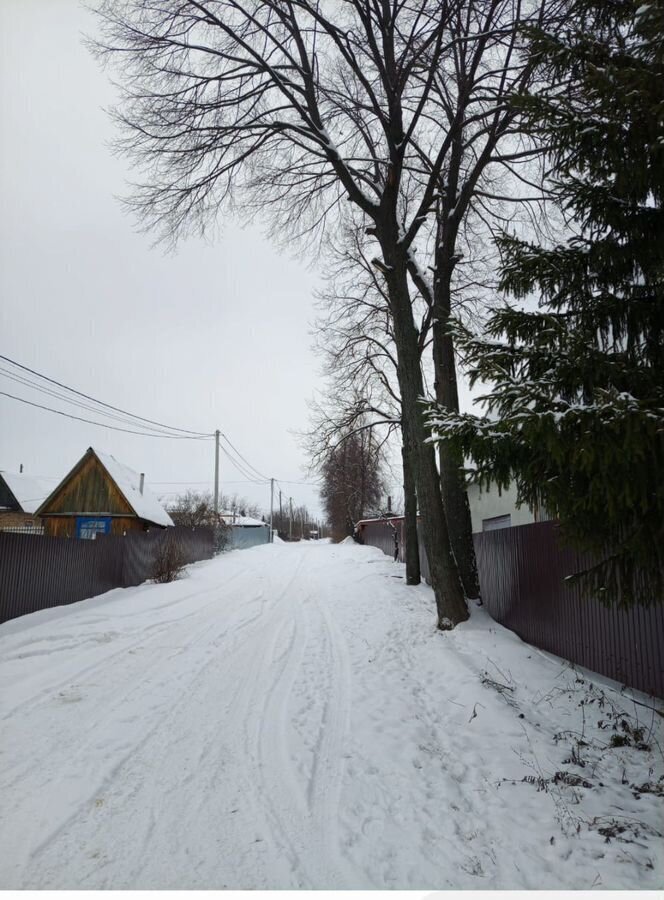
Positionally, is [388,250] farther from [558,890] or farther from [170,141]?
[558,890]

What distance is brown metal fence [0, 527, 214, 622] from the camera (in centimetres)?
806

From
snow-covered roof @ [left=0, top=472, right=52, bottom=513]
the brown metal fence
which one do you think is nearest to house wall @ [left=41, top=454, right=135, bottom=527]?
the brown metal fence

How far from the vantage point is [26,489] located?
3216 cm

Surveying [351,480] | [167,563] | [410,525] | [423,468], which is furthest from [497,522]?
[351,480]

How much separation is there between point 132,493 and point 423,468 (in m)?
16.4

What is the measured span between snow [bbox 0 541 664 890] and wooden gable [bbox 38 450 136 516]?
46.7 ft

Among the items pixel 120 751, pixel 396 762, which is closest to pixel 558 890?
pixel 396 762

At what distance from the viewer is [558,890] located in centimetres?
218

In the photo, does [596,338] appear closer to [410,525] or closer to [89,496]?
[410,525]

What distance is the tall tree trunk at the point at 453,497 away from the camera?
322 inches

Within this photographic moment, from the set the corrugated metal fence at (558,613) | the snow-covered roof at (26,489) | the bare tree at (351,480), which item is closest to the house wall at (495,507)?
the bare tree at (351,480)

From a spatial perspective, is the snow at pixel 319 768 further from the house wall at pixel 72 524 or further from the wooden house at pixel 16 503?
the wooden house at pixel 16 503

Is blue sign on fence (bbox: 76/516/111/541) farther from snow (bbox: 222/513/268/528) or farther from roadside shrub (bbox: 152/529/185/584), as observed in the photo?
snow (bbox: 222/513/268/528)

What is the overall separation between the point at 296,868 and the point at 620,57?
4766 millimetres
